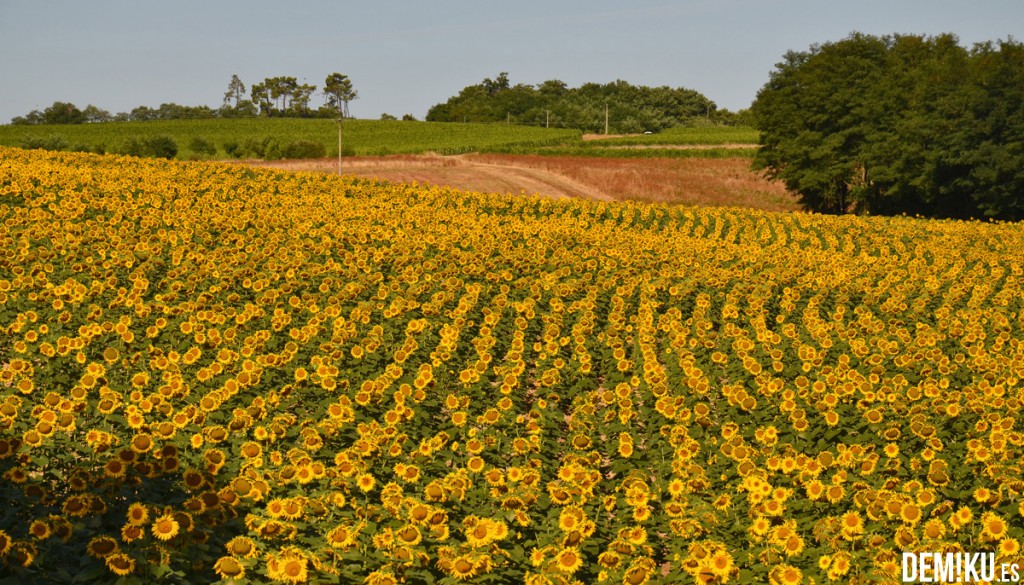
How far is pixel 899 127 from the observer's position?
4619 cm

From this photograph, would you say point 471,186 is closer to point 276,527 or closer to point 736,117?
point 276,527

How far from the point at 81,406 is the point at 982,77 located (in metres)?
45.3

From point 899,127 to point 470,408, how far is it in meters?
43.6

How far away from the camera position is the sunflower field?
18.9ft

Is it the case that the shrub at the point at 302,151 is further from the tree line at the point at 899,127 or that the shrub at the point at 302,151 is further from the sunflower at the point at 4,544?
the sunflower at the point at 4,544

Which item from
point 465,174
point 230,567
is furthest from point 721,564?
point 465,174

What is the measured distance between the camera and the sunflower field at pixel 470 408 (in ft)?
18.9

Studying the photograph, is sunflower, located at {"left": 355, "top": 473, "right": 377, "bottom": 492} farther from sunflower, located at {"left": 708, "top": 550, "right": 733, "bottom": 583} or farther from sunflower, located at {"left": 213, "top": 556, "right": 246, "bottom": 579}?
sunflower, located at {"left": 708, "top": 550, "right": 733, "bottom": 583}

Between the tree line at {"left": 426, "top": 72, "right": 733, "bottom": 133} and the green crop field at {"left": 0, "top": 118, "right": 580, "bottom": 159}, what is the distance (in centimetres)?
2477

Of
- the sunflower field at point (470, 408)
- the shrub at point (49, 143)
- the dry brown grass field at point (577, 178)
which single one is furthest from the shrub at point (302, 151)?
the sunflower field at point (470, 408)

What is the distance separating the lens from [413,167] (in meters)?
54.3

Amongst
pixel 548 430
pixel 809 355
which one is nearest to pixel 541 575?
pixel 548 430

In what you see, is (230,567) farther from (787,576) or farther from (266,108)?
(266,108)

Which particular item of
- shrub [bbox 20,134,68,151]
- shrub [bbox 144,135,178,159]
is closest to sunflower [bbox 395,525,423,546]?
shrub [bbox 20,134,68,151]
